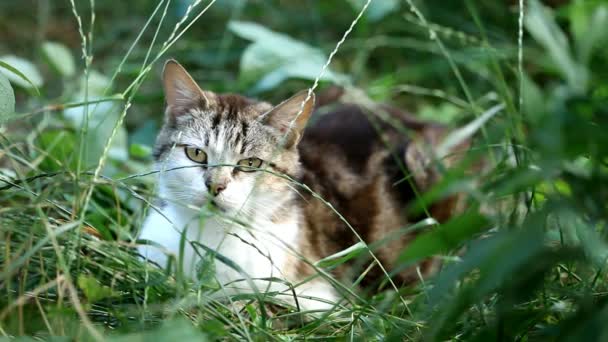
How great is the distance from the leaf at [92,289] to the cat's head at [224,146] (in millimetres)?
529

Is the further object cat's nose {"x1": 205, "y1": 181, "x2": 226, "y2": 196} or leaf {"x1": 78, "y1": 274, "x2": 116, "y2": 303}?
cat's nose {"x1": 205, "y1": 181, "x2": 226, "y2": 196}

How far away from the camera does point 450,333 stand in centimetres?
159

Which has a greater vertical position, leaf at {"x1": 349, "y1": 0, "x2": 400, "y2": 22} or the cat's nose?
leaf at {"x1": 349, "y1": 0, "x2": 400, "y2": 22}

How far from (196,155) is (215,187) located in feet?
0.63

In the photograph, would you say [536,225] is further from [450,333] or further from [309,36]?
[309,36]

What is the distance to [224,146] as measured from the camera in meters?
2.11

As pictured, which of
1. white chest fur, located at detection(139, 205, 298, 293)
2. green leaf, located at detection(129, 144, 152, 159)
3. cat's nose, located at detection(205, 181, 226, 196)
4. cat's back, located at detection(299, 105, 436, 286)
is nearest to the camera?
cat's nose, located at detection(205, 181, 226, 196)

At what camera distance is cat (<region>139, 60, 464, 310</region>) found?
2.02 meters

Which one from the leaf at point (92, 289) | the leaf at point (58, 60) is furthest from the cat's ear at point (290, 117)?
the leaf at point (58, 60)

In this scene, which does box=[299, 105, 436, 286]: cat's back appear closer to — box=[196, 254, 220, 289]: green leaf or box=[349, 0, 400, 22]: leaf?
box=[349, 0, 400, 22]: leaf

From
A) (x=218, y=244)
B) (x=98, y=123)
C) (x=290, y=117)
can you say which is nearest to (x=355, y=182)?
(x=290, y=117)

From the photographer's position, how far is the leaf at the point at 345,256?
1810 millimetres

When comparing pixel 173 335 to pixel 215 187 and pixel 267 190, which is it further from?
pixel 267 190

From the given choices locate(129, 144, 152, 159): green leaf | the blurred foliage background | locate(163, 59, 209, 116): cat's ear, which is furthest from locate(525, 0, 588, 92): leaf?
locate(129, 144, 152, 159): green leaf
